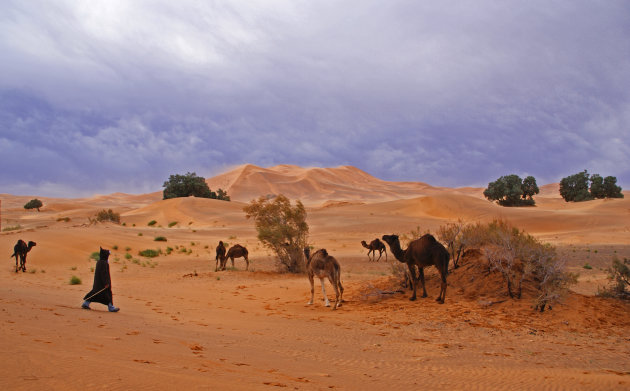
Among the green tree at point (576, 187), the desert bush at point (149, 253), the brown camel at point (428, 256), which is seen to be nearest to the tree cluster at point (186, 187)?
the desert bush at point (149, 253)

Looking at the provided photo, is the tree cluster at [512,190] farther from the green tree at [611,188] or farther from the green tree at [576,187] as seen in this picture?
the green tree at [611,188]

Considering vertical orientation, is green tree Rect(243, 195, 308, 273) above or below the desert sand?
above

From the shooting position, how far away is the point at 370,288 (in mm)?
13812

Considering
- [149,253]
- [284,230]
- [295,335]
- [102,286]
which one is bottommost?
[295,335]

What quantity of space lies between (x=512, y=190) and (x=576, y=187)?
1594cm

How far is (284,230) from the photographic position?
2120 centimetres

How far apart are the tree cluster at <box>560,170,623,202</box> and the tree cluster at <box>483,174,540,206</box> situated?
31.3ft

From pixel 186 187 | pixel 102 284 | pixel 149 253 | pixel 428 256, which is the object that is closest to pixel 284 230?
pixel 428 256

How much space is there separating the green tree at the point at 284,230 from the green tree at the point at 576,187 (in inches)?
2773

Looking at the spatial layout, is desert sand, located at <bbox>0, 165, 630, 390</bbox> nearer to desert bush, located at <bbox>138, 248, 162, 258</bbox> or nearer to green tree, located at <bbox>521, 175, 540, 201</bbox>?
desert bush, located at <bbox>138, 248, 162, 258</bbox>

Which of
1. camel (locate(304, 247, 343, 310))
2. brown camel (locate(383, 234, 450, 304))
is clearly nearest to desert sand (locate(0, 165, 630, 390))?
camel (locate(304, 247, 343, 310))

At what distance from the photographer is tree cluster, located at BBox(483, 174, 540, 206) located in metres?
Result: 70.6

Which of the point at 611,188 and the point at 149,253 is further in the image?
the point at 611,188

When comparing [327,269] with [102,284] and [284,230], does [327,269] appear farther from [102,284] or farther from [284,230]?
[284,230]
